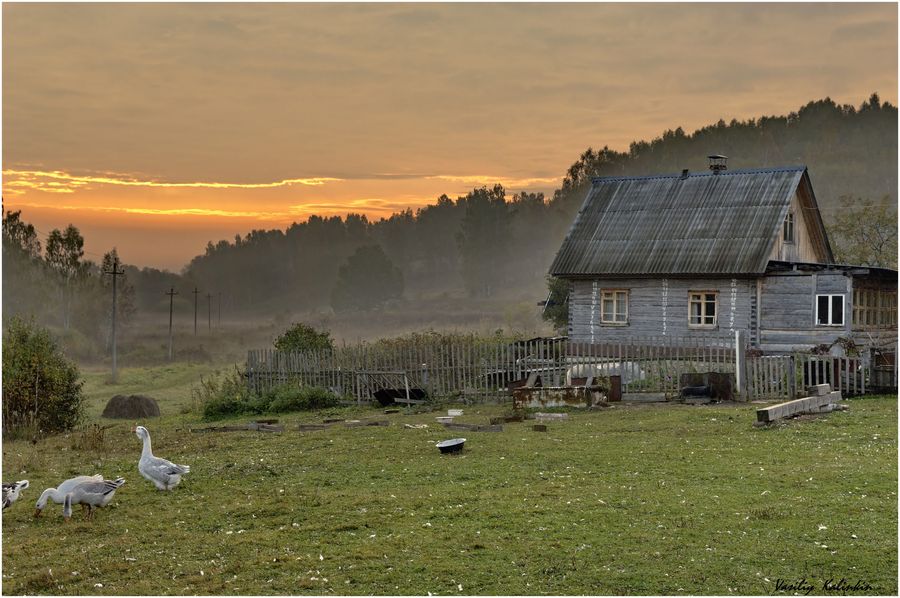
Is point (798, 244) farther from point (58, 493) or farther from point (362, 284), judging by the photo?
point (362, 284)

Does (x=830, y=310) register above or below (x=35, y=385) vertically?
above

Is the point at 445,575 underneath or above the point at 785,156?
underneath

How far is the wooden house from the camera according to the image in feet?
122

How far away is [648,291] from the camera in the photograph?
133 ft

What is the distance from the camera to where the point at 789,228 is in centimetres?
4197

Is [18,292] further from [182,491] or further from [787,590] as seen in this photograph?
[787,590]

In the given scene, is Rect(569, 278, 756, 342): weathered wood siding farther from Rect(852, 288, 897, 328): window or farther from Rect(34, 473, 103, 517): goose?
Rect(34, 473, 103, 517): goose

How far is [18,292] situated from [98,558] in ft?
373

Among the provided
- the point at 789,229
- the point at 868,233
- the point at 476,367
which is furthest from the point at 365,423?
the point at 868,233

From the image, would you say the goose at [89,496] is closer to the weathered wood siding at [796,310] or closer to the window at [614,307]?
the weathered wood siding at [796,310]

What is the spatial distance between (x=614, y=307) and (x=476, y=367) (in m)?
13.5

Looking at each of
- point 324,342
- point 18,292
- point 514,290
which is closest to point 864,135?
point 514,290

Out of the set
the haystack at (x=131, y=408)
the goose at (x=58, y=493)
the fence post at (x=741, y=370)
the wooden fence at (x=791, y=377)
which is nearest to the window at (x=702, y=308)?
the wooden fence at (x=791, y=377)

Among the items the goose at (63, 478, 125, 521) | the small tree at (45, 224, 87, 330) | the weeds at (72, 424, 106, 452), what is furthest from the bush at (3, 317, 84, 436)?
the small tree at (45, 224, 87, 330)
